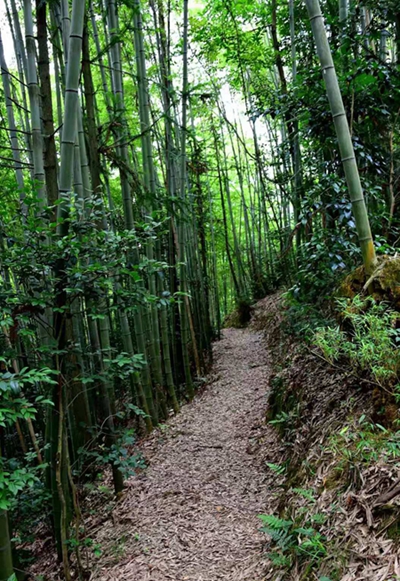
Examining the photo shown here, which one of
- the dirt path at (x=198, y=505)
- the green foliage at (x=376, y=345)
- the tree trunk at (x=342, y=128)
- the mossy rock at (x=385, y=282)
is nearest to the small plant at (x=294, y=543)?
the dirt path at (x=198, y=505)

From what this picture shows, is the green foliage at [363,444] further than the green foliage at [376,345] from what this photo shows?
No

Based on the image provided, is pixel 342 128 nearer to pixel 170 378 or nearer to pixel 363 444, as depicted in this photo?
pixel 363 444

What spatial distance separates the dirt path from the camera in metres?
2.03

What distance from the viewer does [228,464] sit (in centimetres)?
311

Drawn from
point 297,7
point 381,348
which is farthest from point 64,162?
point 297,7

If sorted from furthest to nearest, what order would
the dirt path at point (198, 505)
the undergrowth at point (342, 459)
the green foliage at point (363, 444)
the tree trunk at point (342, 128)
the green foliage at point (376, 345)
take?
1. the tree trunk at point (342, 128)
2. the dirt path at point (198, 505)
3. the green foliage at point (376, 345)
4. the green foliage at point (363, 444)
5. the undergrowth at point (342, 459)

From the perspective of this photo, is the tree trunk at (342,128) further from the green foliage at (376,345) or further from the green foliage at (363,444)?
the green foliage at (363,444)

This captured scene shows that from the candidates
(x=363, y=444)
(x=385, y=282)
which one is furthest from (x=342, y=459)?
(x=385, y=282)

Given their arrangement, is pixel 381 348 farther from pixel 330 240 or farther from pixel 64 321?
pixel 64 321

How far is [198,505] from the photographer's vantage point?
2.58 metres

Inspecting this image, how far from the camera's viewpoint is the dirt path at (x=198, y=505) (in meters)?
2.03

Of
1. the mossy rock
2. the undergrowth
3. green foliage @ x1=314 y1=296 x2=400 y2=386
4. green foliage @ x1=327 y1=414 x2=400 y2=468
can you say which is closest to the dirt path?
the undergrowth

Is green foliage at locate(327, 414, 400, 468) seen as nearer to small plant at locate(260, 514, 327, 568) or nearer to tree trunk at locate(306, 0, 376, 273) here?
small plant at locate(260, 514, 327, 568)

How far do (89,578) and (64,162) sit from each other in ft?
7.29
